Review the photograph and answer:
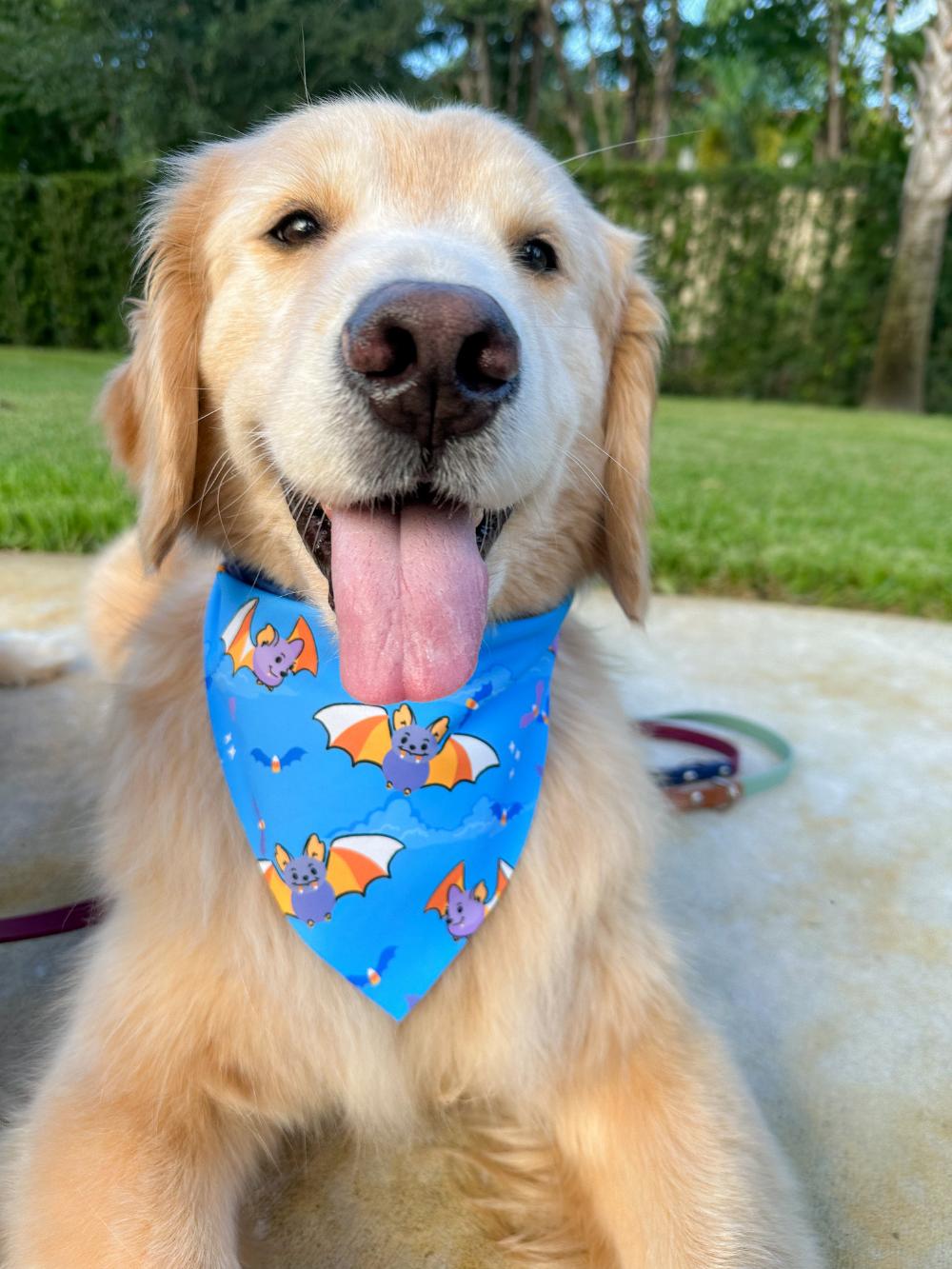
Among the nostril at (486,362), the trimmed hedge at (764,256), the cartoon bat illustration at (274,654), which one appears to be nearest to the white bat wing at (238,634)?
the cartoon bat illustration at (274,654)

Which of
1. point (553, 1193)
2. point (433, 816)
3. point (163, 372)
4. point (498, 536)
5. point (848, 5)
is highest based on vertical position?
point (848, 5)

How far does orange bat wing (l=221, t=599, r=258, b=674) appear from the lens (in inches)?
68.6

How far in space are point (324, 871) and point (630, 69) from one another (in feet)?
56.0

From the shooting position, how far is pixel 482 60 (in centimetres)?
965

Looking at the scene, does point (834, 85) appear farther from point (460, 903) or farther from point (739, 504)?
point (460, 903)

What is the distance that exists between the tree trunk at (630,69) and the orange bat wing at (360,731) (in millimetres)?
14321

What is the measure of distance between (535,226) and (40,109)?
151 cm

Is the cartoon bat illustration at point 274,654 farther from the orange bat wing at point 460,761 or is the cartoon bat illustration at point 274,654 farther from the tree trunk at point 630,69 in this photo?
the tree trunk at point 630,69

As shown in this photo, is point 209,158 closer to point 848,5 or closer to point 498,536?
point 498,536

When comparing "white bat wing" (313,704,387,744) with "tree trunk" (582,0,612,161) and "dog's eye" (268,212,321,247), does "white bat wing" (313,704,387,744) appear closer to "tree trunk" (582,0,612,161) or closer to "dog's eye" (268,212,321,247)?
"dog's eye" (268,212,321,247)

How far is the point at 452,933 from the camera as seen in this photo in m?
1.67

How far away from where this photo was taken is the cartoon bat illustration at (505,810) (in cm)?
174

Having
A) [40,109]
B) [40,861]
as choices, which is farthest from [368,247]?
[40,861]

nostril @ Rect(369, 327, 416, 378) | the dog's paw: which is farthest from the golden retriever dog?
the dog's paw
